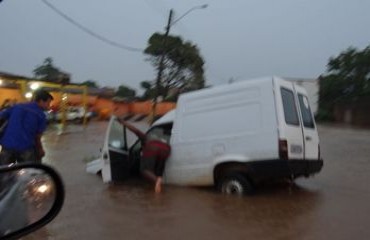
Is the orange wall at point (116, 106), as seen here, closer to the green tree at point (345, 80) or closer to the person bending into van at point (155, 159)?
the green tree at point (345, 80)

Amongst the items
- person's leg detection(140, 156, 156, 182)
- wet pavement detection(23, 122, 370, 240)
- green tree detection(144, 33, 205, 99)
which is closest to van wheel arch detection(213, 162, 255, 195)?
wet pavement detection(23, 122, 370, 240)

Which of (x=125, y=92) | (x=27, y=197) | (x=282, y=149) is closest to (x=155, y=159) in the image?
(x=282, y=149)

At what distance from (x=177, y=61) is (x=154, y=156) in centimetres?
3555

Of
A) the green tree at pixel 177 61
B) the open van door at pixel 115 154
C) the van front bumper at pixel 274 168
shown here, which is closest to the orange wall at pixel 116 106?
the green tree at pixel 177 61

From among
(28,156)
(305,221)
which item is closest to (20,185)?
(28,156)

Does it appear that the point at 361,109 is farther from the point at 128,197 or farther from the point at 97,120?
the point at 128,197

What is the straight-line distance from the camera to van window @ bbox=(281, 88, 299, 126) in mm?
9234

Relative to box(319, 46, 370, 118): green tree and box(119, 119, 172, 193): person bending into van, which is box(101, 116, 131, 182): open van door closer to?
box(119, 119, 172, 193): person bending into van

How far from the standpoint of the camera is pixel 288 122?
9.16 metres

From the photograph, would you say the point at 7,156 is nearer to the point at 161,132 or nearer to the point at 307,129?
the point at 161,132

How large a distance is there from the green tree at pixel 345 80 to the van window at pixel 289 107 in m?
36.0

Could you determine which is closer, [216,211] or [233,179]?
[216,211]

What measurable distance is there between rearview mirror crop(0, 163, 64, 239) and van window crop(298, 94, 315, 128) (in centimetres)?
781

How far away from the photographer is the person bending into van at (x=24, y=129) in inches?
266
